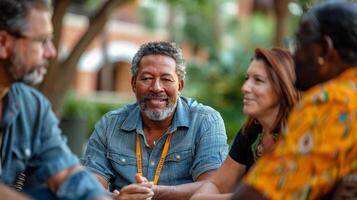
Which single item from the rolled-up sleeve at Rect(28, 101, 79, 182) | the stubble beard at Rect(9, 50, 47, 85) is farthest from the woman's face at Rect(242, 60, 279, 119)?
the stubble beard at Rect(9, 50, 47, 85)

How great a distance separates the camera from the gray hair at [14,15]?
9.14 ft

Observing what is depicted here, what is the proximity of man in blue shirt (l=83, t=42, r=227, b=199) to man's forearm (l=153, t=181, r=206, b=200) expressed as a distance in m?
0.06

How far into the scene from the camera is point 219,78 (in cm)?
2153

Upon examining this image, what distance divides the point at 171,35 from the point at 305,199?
127 feet

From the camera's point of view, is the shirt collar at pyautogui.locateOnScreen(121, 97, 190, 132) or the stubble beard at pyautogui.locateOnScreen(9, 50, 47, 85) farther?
the shirt collar at pyautogui.locateOnScreen(121, 97, 190, 132)

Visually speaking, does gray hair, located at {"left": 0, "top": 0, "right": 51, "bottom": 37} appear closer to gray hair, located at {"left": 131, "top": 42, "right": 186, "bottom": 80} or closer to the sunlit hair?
the sunlit hair

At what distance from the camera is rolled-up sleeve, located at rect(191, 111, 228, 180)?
13.1ft

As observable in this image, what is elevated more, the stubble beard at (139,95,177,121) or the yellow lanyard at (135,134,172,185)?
Answer: the stubble beard at (139,95,177,121)

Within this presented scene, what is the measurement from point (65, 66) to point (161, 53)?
654 centimetres

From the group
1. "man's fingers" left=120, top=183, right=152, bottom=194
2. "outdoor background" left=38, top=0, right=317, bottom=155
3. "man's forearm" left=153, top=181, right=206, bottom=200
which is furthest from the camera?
"outdoor background" left=38, top=0, right=317, bottom=155

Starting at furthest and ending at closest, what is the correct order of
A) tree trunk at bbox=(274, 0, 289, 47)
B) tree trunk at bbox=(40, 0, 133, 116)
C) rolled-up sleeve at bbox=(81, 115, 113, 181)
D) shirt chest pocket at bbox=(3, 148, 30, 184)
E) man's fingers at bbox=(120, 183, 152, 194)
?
1. tree trunk at bbox=(274, 0, 289, 47)
2. tree trunk at bbox=(40, 0, 133, 116)
3. rolled-up sleeve at bbox=(81, 115, 113, 181)
4. man's fingers at bbox=(120, 183, 152, 194)
5. shirt chest pocket at bbox=(3, 148, 30, 184)

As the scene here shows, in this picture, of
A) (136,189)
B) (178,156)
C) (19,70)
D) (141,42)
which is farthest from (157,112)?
(141,42)

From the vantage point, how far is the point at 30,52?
282 centimetres

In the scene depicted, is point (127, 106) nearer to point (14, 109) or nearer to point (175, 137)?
point (175, 137)
